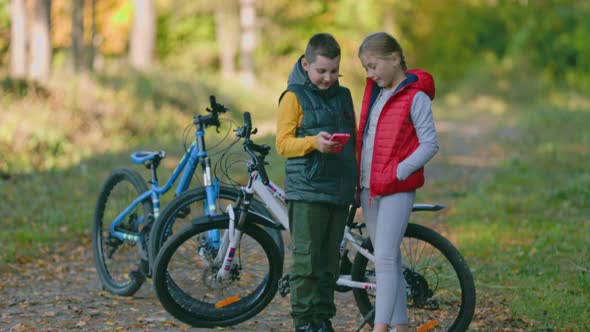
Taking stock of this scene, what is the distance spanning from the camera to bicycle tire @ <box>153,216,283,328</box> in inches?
221

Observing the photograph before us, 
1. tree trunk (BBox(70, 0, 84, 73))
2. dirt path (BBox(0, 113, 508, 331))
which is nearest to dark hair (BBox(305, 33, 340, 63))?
dirt path (BBox(0, 113, 508, 331))

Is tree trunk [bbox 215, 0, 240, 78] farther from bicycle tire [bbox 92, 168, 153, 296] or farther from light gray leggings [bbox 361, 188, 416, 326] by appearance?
light gray leggings [bbox 361, 188, 416, 326]

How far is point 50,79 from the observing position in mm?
16453

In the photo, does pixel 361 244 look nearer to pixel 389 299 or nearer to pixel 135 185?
pixel 389 299

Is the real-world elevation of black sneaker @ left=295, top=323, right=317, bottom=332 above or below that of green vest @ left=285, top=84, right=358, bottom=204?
below

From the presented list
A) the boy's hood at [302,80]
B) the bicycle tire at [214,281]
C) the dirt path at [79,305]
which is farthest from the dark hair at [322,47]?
the dirt path at [79,305]

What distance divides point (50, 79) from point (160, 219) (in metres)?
11.4

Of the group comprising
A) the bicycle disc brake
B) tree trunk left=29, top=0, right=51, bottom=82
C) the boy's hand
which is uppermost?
tree trunk left=29, top=0, right=51, bottom=82

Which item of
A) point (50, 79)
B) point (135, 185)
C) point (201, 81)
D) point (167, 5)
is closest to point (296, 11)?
point (167, 5)

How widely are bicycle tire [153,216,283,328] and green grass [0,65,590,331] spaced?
4.75 ft

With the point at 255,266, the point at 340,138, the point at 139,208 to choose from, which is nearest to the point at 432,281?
the point at 255,266

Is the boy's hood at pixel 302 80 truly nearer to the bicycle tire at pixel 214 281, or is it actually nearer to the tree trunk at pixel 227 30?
the bicycle tire at pixel 214 281

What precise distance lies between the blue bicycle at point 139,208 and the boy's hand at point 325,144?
41.0 inches

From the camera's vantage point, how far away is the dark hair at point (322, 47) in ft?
15.9
